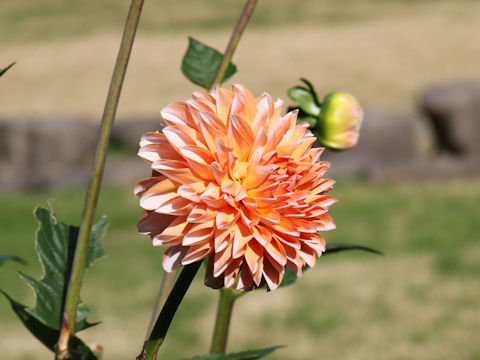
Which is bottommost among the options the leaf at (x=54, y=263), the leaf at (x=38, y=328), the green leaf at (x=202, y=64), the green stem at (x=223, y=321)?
the green stem at (x=223, y=321)

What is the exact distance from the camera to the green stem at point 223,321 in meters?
0.44

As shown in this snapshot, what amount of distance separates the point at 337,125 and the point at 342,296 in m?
2.33

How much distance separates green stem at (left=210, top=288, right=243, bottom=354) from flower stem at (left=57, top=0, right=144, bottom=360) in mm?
129

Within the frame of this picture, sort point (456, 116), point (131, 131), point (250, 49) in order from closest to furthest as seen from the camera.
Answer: point (456, 116), point (131, 131), point (250, 49)

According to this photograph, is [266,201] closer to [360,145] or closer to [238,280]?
[238,280]

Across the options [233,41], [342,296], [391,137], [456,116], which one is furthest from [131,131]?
[233,41]

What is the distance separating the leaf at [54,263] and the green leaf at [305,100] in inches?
5.6

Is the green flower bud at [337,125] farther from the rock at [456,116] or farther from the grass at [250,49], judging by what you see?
the grass at [250,49]

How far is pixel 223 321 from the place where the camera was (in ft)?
1.45

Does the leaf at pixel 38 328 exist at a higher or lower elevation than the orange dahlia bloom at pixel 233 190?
lower

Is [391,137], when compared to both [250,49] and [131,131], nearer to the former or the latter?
[131,131]

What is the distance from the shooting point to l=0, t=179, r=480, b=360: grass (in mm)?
2426

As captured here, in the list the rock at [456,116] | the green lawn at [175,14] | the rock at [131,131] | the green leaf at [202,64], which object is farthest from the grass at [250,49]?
the green leaf at [202,64]

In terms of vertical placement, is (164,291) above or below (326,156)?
above
